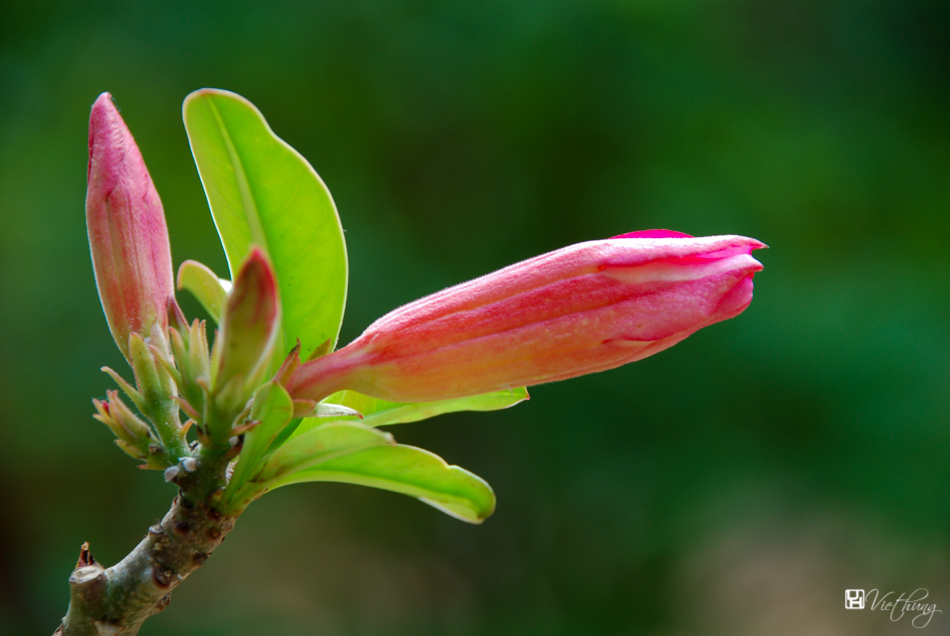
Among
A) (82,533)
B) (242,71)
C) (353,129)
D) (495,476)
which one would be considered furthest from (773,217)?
(82,533)
